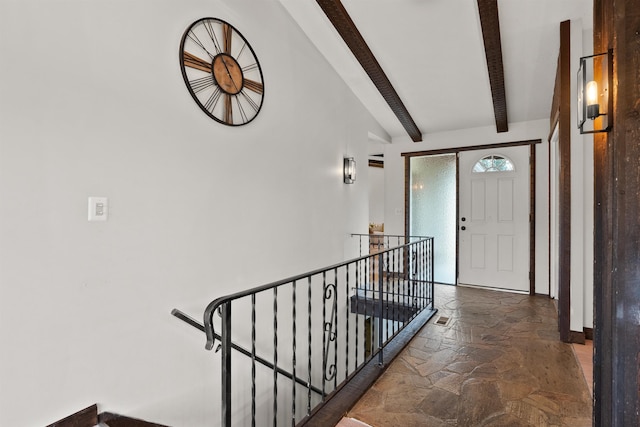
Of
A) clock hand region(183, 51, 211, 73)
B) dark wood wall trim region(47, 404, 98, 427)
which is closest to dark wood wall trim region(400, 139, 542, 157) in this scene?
clock hand region(183, 51, 211, 73)

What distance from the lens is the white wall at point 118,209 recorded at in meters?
1.55

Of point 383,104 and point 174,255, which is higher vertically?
point 383,104

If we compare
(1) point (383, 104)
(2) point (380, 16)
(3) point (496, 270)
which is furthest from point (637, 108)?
(3) point (496, 270)

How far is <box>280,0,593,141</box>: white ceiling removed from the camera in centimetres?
287

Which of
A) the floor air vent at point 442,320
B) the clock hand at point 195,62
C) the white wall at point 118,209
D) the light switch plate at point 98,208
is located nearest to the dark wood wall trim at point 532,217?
the floor air vent at point 442,320

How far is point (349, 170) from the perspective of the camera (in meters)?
4.32

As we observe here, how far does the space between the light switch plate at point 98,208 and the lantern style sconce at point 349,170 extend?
9.60 feet

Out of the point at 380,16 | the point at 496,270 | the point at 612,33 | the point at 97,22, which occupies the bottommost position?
the point at 496,270

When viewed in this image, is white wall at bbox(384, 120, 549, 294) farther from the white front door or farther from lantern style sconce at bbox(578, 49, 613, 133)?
lantern style sconce at bbox(578, 49, 613, 133)

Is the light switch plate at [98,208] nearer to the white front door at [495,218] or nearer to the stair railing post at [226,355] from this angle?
the stair railing post at [226,355]

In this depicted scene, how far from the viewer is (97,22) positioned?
180 cm

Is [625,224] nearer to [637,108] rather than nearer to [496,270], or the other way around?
[637,108]

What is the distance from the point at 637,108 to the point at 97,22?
2442mm

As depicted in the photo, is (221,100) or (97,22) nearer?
(97,22)
